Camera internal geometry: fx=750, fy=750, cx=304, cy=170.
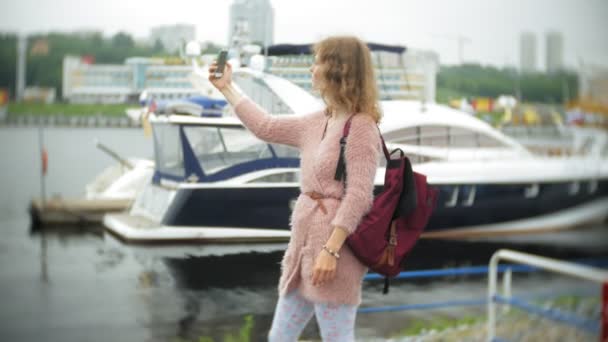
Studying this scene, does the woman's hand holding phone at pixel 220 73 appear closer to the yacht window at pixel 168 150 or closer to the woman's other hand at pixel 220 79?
the woman's other hand at pixel 220 79

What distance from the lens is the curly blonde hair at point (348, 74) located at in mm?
1901

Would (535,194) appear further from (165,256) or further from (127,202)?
(127,202)

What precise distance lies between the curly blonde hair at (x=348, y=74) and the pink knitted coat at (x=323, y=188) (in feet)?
0.14

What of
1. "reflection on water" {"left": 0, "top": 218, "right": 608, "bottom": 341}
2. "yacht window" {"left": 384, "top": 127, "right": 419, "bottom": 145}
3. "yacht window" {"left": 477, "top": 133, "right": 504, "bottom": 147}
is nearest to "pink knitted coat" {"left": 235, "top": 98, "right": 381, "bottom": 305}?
"reflection on water" {"left": 0, "top": 218, "right": 608, "bottom": 341}

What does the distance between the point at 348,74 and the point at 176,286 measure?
5069 mm

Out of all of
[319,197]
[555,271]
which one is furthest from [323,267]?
[555,271]

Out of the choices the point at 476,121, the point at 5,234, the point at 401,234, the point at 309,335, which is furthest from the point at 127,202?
the point at 401,234

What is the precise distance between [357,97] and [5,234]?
983 cm

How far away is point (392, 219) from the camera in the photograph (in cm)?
198

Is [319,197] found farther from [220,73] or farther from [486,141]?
[486,141]

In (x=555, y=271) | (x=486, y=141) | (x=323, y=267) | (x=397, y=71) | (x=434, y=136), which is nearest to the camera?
(x=323, y=267)

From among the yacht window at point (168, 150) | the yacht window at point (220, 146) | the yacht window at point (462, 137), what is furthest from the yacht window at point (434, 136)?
the yacht window at point (168, 150)

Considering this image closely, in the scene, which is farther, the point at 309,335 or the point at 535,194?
the point at 535,194

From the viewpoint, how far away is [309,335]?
4543 millimetres
